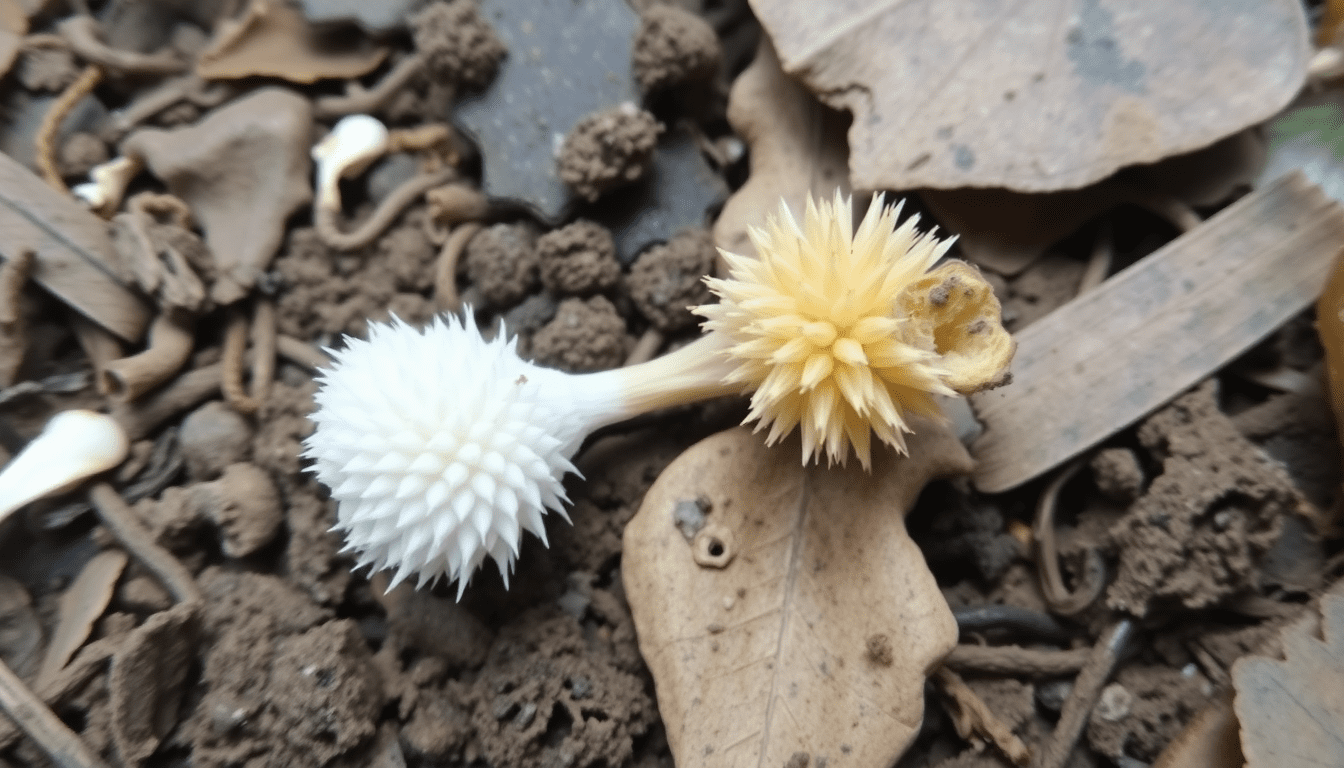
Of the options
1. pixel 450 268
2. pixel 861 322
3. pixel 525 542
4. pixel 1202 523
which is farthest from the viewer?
pixel 450 268

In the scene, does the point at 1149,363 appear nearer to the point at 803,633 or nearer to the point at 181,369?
the point at 803,633

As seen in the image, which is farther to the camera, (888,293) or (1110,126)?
(1110,126)

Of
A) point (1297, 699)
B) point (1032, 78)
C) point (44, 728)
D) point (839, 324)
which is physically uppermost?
point (1032, 78)

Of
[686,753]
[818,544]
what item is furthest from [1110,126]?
[686,753]

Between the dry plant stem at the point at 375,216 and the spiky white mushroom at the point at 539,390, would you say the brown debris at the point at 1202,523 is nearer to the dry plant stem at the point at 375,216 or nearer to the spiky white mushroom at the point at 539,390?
the spiky white mushroom at the point at 539,390

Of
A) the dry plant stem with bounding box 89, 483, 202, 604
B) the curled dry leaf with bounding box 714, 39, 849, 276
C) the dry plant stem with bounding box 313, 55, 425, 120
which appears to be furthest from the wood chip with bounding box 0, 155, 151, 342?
the curled dry leaf with bounding box 714, 39, 849, 276

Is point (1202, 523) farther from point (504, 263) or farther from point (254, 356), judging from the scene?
point (254, 356)

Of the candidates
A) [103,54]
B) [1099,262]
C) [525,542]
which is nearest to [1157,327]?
[1099,262]
